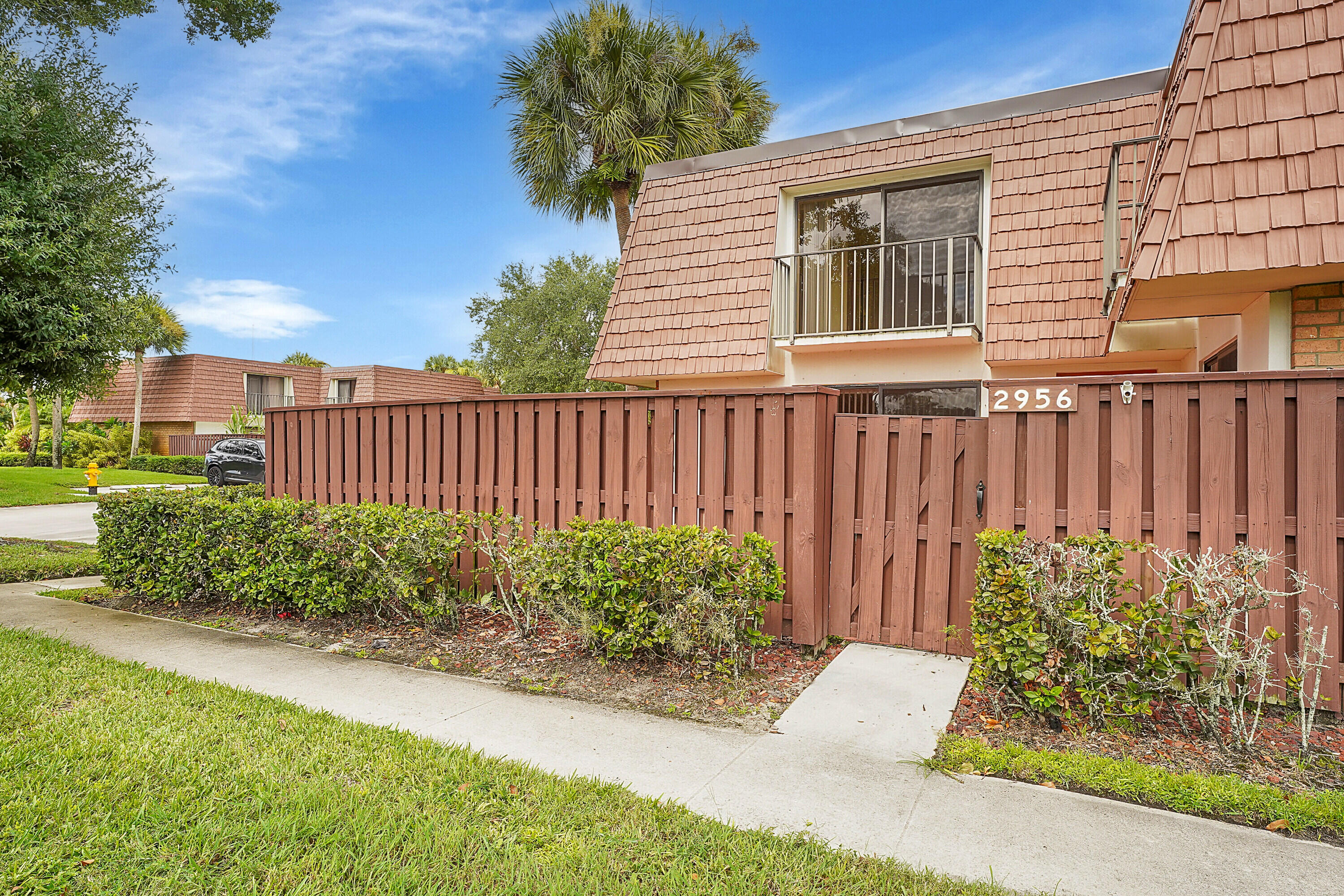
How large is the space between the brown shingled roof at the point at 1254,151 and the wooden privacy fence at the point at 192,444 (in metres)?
34.1

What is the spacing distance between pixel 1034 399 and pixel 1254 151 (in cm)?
209

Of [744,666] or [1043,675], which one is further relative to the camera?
[744,666]

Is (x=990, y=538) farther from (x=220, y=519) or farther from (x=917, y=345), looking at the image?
(x=220, y=519)

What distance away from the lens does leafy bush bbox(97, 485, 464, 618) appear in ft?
17.6

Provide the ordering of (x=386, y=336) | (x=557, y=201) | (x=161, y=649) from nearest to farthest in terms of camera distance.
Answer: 1. (x=161, y=649)
2. (x=557, y=201)
3. (x=386, y=336)

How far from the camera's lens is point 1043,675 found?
364 cm

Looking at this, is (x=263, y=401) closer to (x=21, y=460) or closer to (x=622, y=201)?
(x=21, y=460)

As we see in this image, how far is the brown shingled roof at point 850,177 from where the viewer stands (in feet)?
24.8

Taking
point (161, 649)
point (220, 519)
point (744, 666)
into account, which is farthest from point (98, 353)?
point (744, 666)

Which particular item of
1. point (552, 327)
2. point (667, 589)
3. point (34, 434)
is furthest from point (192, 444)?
point (667, 589)

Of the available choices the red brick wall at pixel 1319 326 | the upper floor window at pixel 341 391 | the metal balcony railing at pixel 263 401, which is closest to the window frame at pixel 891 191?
the red brick wall at pixel 1319 326

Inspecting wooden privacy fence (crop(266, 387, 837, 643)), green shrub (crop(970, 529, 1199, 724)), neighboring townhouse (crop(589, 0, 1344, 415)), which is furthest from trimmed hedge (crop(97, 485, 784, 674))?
neighboring townhouse (crop(589, 0, 1344, 415))

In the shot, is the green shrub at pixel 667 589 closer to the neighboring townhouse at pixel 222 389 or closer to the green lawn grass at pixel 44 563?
the green lawn grass at pixel 44 563

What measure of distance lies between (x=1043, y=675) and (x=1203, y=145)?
3.63 metres
